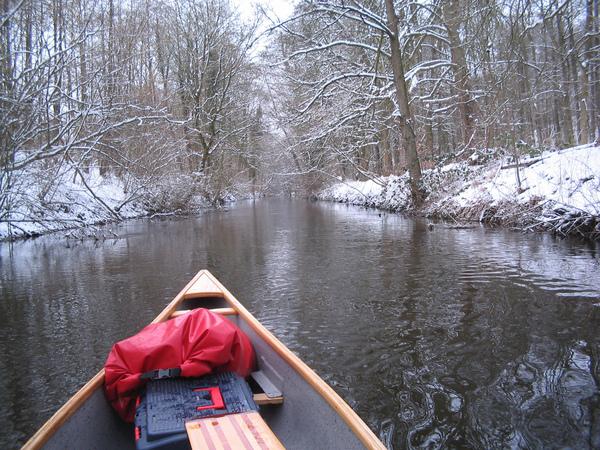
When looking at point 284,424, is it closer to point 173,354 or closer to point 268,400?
point 268,400

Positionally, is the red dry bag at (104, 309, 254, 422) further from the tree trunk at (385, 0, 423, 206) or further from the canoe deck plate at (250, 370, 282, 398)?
the tree trunk at (385, 0, 423, 206)

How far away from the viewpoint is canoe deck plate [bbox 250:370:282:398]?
278cm

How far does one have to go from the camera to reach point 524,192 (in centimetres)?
1012

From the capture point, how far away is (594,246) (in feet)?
25.2

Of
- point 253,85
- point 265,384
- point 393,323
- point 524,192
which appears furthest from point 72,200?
point 253,85

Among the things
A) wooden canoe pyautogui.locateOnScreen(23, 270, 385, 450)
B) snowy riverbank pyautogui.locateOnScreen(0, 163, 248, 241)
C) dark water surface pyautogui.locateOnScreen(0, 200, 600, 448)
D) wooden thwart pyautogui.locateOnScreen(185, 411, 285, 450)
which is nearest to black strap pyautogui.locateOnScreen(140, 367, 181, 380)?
wooden canoe pyautogui.locateOnScreen(23, 270, 385, 450)

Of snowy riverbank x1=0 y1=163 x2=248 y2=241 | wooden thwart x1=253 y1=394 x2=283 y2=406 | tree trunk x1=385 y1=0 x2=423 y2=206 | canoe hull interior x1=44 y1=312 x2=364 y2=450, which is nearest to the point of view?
canoe hull interior x1=44 y1=312 x2=364 y2=450

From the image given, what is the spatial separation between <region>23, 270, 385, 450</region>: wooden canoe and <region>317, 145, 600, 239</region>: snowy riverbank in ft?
23.7

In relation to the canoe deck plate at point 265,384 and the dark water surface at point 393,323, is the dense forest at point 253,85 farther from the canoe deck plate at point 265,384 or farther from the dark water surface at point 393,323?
the canoe deck plate at point 265,384

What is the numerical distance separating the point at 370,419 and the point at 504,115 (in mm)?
12555

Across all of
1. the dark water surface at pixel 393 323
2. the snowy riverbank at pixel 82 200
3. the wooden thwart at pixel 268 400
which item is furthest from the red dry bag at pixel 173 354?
the snowy riverbank at pixel 82 200

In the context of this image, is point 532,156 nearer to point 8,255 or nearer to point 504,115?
point 504,115

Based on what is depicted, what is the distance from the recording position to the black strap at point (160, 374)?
8.49 feet

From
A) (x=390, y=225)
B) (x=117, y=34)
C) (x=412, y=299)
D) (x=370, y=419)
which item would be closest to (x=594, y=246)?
(x=412, y=299)
